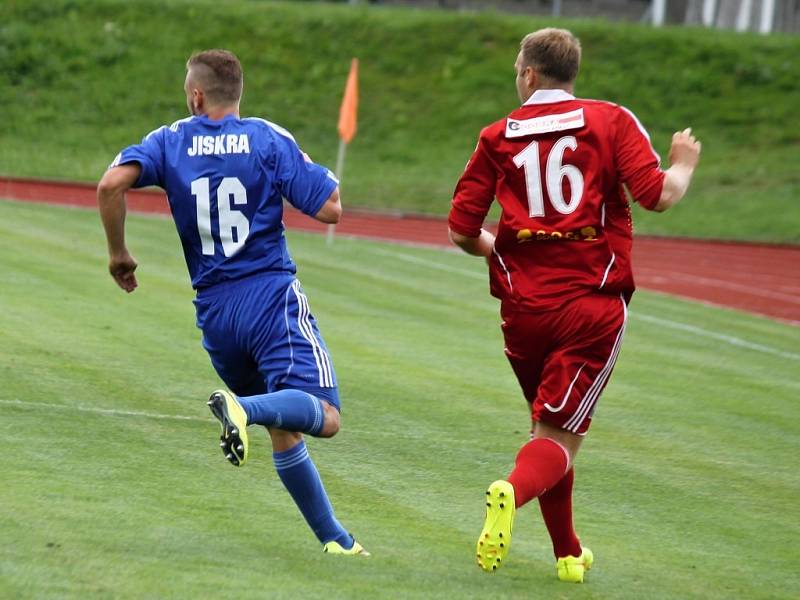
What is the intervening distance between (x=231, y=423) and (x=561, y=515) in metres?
1.46

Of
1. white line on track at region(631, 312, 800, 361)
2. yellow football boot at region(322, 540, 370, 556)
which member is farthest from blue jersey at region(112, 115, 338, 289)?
white line on track at region(631, 312, 800, 361)

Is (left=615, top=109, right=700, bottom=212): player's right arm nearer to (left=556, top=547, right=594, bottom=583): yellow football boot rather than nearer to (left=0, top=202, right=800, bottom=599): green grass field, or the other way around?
(left=556, top=547, right=594, bottom=583): yellow football boot

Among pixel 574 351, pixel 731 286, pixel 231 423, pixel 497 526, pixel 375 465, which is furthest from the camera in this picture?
pixel 731 286

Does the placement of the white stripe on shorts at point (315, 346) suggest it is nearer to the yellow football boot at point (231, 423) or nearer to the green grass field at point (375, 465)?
the yellow football boot at point (231, 423)

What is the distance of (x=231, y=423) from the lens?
4941mm

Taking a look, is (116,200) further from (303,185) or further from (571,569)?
(571,569)

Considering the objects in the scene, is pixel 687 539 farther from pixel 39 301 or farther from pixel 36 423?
pixel 39 301

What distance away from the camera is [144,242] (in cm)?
1894

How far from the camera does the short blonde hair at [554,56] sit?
5.46 meters

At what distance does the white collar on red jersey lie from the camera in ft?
17.9

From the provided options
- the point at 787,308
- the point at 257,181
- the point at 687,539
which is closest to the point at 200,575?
the point at 257,181

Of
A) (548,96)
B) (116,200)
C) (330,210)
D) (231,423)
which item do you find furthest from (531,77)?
(231,423)

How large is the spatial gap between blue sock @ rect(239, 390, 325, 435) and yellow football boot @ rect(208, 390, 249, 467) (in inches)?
3.5

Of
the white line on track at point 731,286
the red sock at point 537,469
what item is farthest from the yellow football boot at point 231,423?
the white line on track at point 731,286
